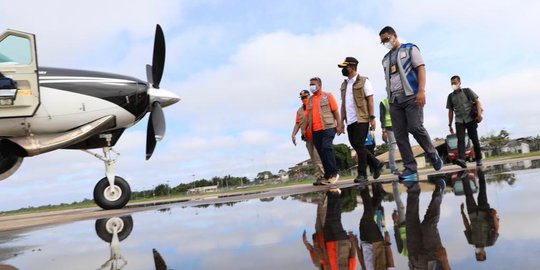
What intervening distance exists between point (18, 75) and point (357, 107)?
5.03 m

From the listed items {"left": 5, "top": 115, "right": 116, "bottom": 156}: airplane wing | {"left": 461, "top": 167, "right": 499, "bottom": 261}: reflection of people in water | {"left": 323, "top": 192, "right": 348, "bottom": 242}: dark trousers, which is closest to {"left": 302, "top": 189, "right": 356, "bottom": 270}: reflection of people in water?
{"left": 323, "top": 192, "right": 348, "bottom": 242}: dark trousers

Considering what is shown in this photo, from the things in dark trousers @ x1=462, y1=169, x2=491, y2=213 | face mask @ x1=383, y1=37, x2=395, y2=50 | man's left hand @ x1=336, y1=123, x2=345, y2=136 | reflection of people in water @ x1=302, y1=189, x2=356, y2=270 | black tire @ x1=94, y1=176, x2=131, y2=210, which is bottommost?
reflection of people in water @ x1=302, y1=189, x2=356, y2=270

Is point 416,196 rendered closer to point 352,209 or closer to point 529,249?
point 352,209

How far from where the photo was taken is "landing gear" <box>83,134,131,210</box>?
6.62 m

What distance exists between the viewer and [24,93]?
598 centimetres

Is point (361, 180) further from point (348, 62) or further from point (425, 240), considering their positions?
point (425, 240)

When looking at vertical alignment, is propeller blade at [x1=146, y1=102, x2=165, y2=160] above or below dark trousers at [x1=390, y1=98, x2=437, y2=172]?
above

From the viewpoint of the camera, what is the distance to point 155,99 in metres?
7.49

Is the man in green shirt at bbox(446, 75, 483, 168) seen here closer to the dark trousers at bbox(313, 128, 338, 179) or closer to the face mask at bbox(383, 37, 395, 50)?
the dark trousers at bbox(313, 128, 338, 179)

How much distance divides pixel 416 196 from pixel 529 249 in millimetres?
1856

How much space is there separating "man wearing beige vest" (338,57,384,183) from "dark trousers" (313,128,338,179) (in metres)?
0.31

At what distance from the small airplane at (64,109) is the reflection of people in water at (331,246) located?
508 cm

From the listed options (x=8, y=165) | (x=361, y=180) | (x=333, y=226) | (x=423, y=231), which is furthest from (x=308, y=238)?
(x=8, y=165)

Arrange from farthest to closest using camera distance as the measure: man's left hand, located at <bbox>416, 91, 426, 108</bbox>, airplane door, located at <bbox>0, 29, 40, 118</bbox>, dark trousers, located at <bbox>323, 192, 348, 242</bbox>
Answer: airplane door, located at <bbox>0, 29, 40, 118</bbox>, man's left hand, located at <bbox>416, 91, 426, 108</bbox>, dark trousers, located at <bbox>323, 192, 348, 242</bbox>
